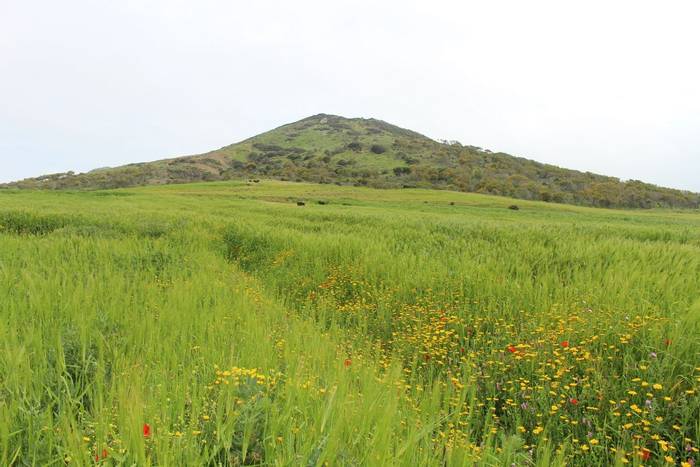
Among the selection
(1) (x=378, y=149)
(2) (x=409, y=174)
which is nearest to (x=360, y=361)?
(2) (x=409, y=174)

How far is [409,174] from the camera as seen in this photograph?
105250 millimetres

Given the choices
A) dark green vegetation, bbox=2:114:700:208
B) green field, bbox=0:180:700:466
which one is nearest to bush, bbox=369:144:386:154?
dark green vegetation, bbox=2:114:700:208

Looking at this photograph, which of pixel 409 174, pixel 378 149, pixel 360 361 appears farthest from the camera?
pixel 378 149

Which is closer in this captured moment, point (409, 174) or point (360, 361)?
point (360, 361)

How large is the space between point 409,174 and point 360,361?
104254mm

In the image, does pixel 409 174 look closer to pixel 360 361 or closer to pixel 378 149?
pixel 378 149

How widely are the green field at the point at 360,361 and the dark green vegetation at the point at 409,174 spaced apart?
83.0m

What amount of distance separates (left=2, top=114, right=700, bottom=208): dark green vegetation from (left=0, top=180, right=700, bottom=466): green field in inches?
3268

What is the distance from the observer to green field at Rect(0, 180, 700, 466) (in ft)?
6.39

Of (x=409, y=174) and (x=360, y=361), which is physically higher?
(x=409, y=174)

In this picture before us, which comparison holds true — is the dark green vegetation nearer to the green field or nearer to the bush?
the bush

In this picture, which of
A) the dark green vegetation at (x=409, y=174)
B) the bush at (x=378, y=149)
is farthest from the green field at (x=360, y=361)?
the bush at (x=378, y=149)

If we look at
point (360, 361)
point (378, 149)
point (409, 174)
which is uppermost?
point (378, 149)

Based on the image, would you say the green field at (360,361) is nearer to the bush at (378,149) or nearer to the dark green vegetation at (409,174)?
the dark green vegetation at (409,174)
